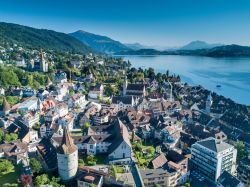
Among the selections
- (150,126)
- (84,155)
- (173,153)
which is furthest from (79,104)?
(173,153)

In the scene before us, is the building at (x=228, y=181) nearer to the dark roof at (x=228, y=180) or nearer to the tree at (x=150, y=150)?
the dark roof at (x=228, y=180)

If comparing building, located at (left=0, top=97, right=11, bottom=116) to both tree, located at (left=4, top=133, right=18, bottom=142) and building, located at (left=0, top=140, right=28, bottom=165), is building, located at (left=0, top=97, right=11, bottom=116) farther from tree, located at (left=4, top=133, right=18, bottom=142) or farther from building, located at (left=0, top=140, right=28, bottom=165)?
Answer: building, located at (left=0, top=140, right=28, bottom=165)

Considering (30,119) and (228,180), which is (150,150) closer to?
(228,180)

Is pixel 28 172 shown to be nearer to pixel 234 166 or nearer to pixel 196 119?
pixel 234 166

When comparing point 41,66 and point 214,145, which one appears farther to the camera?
point 41,66

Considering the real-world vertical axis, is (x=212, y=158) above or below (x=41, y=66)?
below

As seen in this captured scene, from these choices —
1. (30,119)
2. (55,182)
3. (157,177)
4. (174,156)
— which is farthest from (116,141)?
A: (30,119)
